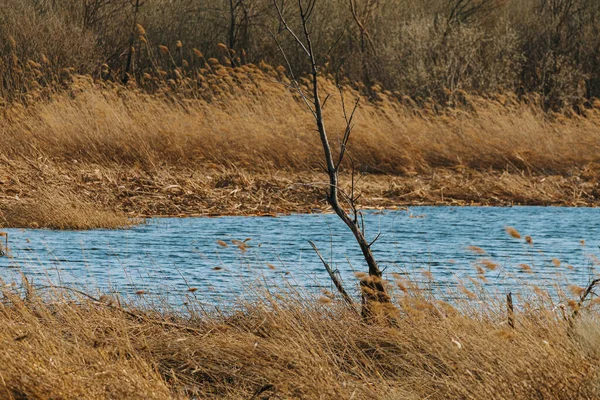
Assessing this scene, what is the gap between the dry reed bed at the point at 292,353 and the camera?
4684mm

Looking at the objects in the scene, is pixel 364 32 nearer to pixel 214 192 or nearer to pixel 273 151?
pixel 273 151

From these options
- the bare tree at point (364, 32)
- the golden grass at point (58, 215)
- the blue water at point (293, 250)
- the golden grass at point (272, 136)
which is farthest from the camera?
the bare tree at point (364, 32)

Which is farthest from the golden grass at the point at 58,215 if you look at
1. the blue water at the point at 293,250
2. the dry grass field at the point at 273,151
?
the dry grass field at the point at 273,151

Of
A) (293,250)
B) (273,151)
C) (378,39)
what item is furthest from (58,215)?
(378,39)

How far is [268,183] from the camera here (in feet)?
48.4

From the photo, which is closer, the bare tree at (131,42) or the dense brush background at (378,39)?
the dense brush background at (378,39)

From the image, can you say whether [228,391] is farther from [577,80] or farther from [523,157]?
[577,80]

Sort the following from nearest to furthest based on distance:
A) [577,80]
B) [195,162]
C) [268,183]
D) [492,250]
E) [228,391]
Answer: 1. [228,391]
2. [492,250]
3. [268,183]
4. [195,162]
5. [577,80]

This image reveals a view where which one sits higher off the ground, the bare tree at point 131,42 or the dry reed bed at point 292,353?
the dry reed bed at point 292,353

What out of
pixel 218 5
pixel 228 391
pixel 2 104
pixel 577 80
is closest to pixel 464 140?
pixel 577 80

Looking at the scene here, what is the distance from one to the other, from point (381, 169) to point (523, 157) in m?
2.34

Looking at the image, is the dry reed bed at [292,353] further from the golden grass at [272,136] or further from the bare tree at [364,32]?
the bare tree at [364,32]

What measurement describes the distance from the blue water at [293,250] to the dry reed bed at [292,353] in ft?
2.80

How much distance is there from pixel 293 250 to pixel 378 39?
1439 centimetres
